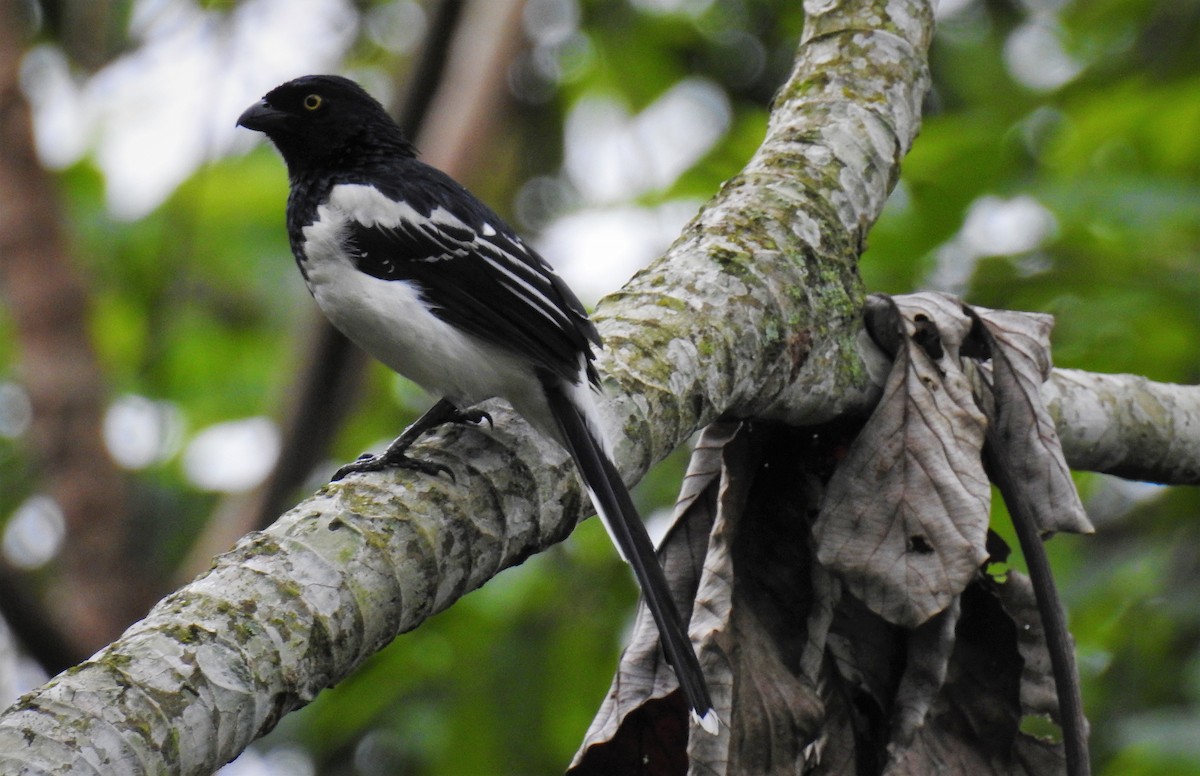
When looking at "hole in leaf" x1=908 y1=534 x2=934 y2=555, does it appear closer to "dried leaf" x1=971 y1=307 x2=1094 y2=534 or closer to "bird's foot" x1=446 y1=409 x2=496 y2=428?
"dried leaf" x1=971 y1=307 x2=1094 y2=534

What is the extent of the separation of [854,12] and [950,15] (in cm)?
421

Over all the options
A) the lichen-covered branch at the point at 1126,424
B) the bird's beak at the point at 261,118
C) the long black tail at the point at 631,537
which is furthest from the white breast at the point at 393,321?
the lichen-covered branch at the point at 1126,424

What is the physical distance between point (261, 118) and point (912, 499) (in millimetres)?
2279

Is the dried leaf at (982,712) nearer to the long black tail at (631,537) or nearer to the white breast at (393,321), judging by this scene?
the long black tail at (631,537)

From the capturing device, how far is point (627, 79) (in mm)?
5629

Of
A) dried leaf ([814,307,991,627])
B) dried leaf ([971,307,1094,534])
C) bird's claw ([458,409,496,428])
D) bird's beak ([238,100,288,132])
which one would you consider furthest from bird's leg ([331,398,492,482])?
bird's beak ([238,100,288,132])

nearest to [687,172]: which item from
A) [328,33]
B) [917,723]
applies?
[917,723]

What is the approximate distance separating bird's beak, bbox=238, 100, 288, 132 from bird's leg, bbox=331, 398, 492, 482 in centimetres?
121

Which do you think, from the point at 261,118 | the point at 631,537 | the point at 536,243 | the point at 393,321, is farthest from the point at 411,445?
the point at 536,243

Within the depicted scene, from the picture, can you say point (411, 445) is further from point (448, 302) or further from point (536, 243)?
point (536, 243)

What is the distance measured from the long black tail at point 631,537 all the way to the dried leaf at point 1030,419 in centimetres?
71

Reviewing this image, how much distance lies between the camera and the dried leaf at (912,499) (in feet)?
7.02

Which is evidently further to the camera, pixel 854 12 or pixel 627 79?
pixel 627 79

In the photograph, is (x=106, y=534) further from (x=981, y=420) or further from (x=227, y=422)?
(x=981, y=420)
